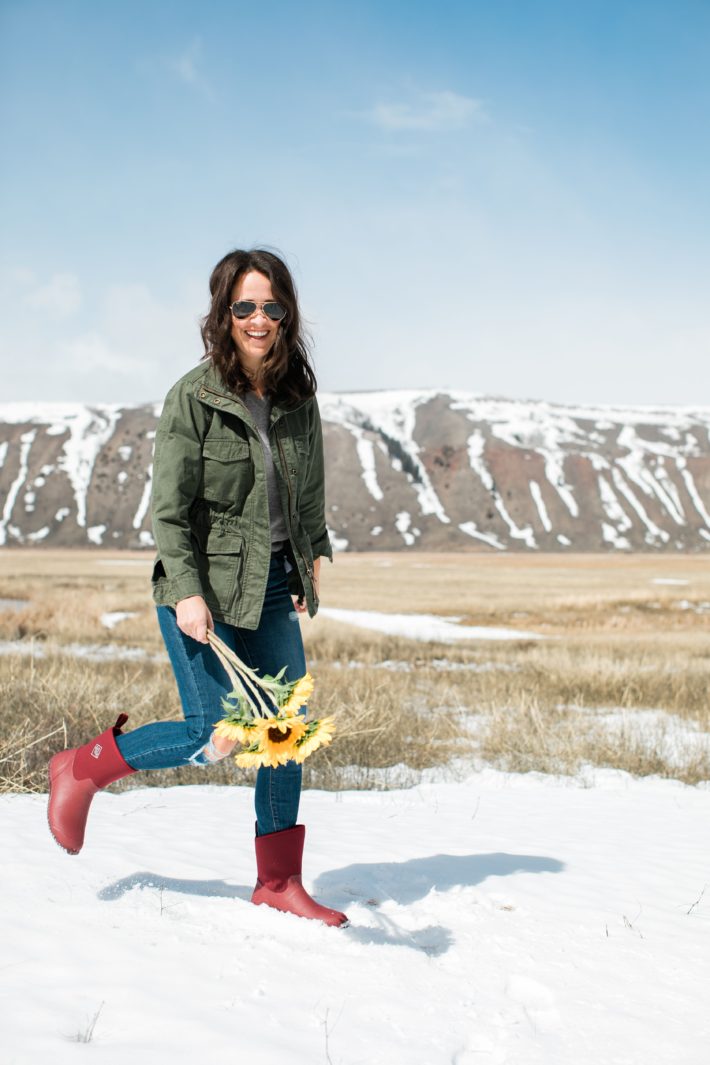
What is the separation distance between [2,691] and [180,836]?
361cm

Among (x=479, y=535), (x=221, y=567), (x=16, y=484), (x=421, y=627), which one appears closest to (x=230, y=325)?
(x=221, y=567)

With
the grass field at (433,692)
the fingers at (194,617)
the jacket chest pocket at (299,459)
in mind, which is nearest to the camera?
the fingers at (194,617)

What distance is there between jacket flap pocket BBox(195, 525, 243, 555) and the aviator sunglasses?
787 millimetres

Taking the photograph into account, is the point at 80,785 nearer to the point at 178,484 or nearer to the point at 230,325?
the point at 178,484

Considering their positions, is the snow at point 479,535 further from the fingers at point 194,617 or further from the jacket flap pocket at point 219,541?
the fingers at point 194,617

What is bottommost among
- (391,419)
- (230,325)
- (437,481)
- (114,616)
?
(437,481)

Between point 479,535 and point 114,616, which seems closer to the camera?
point 114,616

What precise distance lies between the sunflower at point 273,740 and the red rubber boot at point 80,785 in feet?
2.36

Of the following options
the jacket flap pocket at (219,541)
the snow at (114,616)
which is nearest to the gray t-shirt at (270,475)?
the jacket flap pocket at (219,541)

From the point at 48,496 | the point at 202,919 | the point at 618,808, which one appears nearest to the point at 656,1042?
the point at 202,919

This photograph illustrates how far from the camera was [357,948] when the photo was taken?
333 cm

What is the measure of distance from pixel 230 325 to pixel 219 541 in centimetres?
81

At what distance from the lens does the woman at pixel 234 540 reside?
10.9 ft

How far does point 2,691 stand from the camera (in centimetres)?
791
